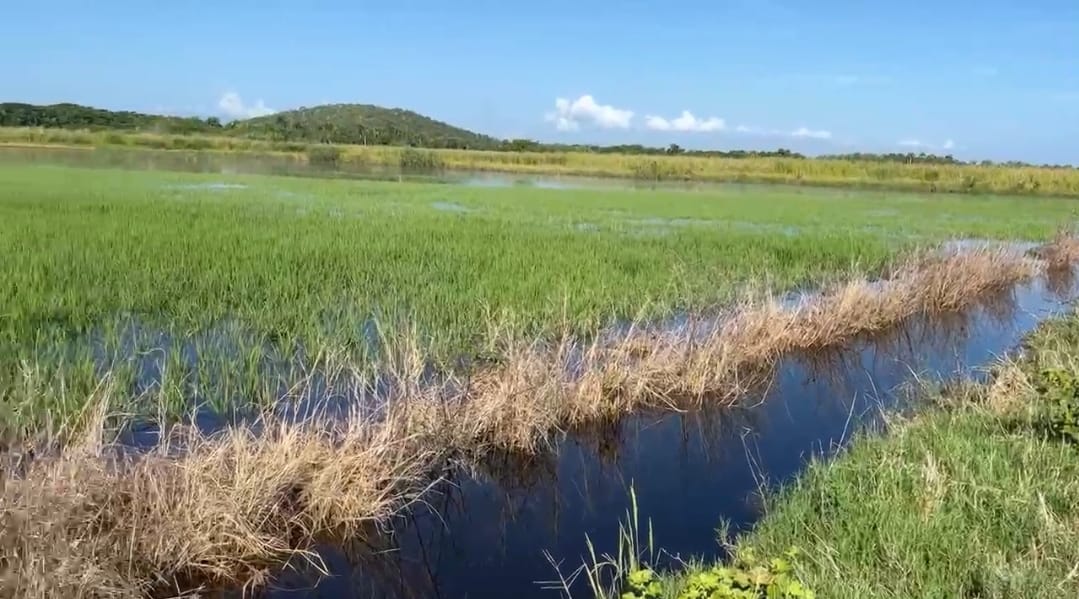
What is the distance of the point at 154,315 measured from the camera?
24.8ft

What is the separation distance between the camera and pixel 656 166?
50594 millimetres

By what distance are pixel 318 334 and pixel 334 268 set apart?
139 inches

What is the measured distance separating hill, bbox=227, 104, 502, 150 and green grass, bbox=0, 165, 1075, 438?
59006 millimetres

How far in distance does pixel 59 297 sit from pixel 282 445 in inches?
184

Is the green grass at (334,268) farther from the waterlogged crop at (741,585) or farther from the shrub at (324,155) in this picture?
the shrub at (324,155)

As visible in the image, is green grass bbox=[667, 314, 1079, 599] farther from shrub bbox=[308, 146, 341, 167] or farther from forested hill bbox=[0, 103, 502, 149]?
forested hill bbox=[0, 103, 502, 149]

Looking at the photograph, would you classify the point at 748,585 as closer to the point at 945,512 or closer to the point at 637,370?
the point at 945,512

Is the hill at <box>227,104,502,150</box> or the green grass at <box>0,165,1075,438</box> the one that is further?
the hill at <box>227,104,502,150</box>

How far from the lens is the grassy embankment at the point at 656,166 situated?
42.8 meters

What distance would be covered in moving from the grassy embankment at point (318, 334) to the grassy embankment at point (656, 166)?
28.4 meters

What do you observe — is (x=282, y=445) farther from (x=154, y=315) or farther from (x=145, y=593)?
(x=154, y=315)

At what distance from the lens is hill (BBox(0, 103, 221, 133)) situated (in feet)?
242

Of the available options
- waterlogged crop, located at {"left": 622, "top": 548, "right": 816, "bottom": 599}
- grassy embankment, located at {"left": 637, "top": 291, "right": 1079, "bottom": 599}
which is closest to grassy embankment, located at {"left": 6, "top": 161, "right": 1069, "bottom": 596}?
grassy embankment, located at {"left": 637, "top": 291, "right": 1079, "bottom": 599}

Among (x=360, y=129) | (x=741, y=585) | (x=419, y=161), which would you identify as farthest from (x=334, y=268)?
(x=360, y=129)
